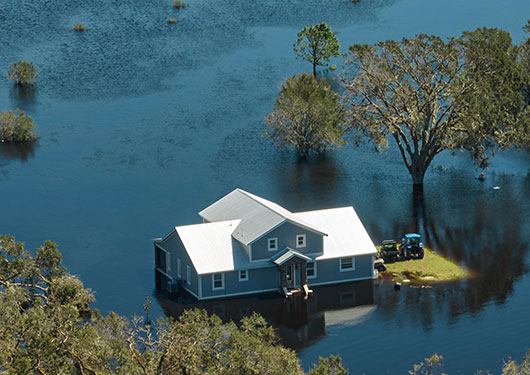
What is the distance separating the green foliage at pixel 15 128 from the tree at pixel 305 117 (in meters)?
31.6

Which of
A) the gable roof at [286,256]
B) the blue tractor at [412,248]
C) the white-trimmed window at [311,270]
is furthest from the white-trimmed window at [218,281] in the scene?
the blue tractor at [412,248]

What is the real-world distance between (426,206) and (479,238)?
986 centimetres

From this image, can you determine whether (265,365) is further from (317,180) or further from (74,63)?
(74,63)

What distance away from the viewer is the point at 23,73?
489 feet

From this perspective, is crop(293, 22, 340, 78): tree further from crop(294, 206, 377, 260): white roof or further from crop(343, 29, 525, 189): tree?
crop(294, 206, 377, 260): white roof

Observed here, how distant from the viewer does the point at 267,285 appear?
277 ft

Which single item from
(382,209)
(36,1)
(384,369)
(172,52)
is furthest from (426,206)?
(36,1)

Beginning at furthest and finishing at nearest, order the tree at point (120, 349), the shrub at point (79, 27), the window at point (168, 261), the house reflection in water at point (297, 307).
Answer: the shrub at point (79, 27) → the window at point (168, 261) → the house reflection in water at point (297, 307) → the tree at point (120, 349)

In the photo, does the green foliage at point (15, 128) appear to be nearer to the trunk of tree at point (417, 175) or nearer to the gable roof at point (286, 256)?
the trunk of tree at point (417, 175)

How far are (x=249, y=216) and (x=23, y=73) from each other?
7378 centimetres

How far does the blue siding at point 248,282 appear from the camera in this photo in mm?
83062

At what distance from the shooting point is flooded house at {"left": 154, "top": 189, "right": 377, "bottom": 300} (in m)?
83.2

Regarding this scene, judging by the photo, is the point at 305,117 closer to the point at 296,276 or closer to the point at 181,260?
the point at 296,276

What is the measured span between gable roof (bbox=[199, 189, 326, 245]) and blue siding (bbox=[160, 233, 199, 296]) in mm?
4508
